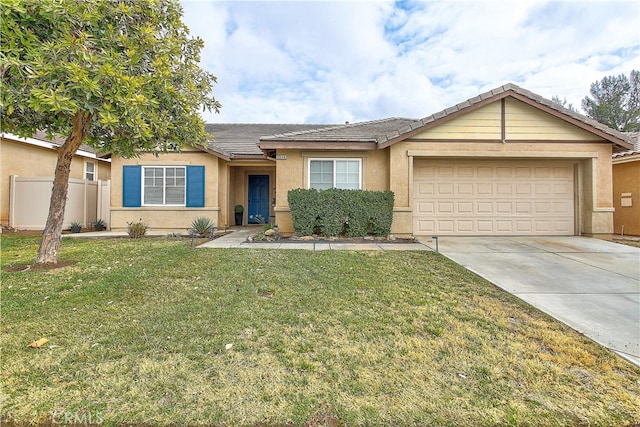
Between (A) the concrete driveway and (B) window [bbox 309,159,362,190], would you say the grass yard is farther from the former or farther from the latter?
(B) window [bbox 309,159,362,190]

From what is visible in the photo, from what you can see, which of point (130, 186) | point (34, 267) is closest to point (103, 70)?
point (34, 267)

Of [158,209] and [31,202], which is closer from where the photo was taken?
[31,202]


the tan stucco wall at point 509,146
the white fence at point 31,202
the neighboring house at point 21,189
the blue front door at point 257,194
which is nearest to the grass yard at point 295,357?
the tan stucco wall at point 509,146

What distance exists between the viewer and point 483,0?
8.82 metres

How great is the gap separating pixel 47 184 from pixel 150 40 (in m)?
9.50

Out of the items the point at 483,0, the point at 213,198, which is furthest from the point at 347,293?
the point at 483,0

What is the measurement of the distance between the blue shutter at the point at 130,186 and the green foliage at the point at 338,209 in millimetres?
6601

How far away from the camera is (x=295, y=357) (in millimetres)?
2723

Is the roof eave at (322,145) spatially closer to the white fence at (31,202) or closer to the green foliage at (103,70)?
the green foliage at (103,70)

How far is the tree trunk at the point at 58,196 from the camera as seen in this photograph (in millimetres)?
5730

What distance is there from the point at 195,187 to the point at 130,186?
2.45 metres

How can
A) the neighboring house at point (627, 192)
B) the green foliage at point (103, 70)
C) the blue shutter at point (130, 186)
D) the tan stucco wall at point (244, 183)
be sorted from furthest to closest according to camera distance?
the tan stucco wall at point (244, 183), the blue shutter at point (130, 186), the neighboring house at point (627, 192), the green foliage at point (103, 70)

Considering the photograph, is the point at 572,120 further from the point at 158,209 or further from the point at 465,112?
the point at 158,209

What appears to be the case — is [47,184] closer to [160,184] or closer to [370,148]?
[160,184]
